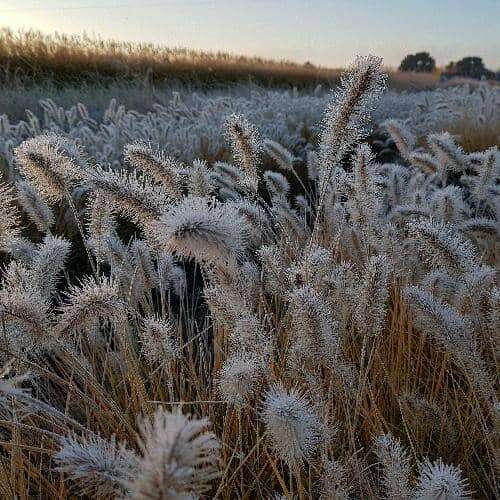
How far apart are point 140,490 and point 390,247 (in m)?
1.60

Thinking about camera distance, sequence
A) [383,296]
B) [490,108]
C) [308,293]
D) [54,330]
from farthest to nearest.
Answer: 1. [490,108]
2. [383,296]
3. [54,330]
4. [308,293]

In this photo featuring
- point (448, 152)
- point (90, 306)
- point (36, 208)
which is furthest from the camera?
point (448, 152)

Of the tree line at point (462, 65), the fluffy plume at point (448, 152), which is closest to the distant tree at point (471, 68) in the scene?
the tree line at point (462, 65)

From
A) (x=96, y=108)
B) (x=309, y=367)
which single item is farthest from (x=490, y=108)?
(x=309, y=367)

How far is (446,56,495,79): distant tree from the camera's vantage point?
124 ft

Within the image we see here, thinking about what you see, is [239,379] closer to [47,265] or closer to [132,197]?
[132,197]

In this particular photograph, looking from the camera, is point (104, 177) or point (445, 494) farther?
point (104, 177)

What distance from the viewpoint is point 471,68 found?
130 feet

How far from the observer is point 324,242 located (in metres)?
3.06

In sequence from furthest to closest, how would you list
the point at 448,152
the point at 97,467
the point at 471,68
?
the point at 471,68
the point at 448,152
the point at 97,467

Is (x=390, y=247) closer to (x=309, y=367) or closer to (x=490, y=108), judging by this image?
(x=309, y=367)

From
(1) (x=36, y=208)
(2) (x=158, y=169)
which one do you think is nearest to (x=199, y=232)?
(2) (x=158, y=169)

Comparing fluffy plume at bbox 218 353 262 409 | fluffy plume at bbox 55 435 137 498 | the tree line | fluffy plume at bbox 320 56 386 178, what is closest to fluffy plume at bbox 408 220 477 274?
fluffy plume at bbox 320 56 386 178

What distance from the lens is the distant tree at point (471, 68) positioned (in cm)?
3794
